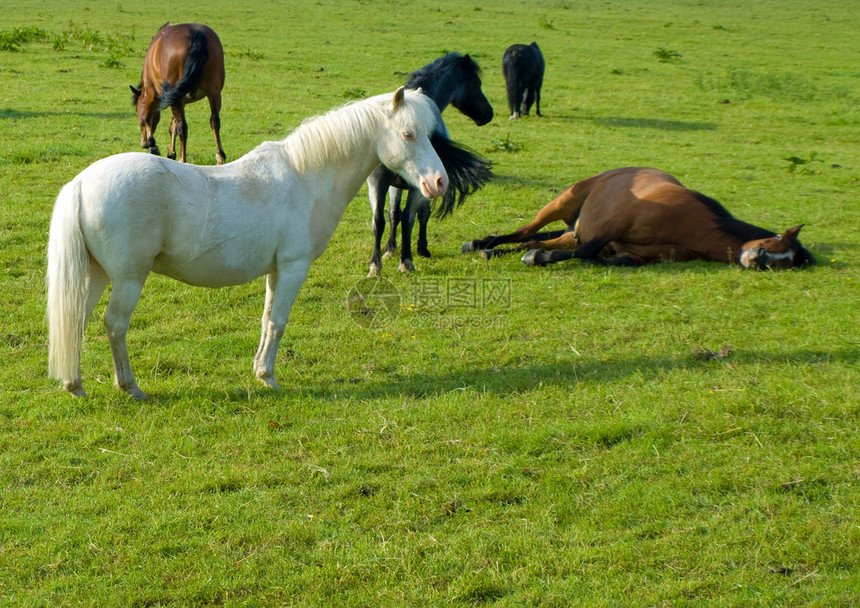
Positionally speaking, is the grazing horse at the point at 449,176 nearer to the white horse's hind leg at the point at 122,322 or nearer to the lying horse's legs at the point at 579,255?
the lying horse's legs at the point at 579,255

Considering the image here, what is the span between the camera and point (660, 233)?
305 inches

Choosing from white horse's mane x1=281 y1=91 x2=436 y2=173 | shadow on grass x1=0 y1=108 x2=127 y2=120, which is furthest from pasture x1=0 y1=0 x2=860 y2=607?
shadow on grass x1=0 y1=108 x2=127 y2=120

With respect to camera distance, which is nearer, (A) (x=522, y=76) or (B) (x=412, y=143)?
(B) (x=412, y=143)

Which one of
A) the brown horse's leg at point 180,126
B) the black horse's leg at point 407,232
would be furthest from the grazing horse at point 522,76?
the black horse's leg at point 407,232

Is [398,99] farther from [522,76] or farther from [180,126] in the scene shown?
[522,76]

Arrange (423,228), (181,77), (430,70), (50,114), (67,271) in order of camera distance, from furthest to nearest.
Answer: (50,114), (181,77), (430,70), (423,228), (67,271)

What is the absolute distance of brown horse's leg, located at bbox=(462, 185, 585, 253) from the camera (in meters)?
8.28

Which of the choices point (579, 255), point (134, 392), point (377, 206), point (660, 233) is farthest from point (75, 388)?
point (660, 233)

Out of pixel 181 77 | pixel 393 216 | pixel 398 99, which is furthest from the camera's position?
pixel 181 77

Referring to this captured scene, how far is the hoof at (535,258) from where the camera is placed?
25.7 feet

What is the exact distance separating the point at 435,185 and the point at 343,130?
68cm

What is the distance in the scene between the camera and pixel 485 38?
86.7ft

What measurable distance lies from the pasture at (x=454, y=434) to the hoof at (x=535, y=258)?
0.19 metres

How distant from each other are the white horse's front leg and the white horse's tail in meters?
1.10
